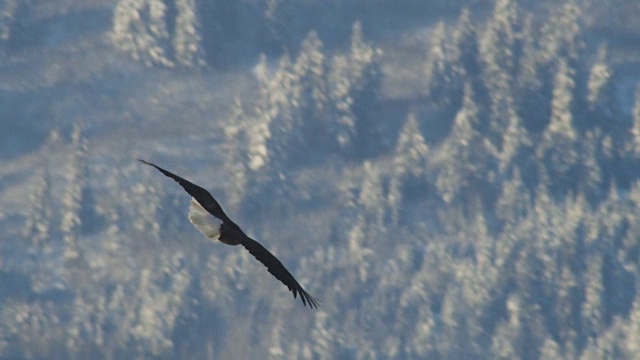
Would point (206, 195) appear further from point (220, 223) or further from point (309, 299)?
point (309, 299)

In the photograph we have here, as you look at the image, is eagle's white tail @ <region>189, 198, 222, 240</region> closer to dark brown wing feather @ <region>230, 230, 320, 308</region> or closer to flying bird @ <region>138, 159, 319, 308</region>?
flying bird @ <region>138, 159, 319, 308</region>

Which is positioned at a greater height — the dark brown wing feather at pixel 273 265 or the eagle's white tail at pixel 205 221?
the dark brown wing feather at pixel 273 265

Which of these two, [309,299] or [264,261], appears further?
[264,261]

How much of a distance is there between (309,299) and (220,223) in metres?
2.44

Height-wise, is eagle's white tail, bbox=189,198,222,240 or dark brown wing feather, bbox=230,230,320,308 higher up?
dark brown wing feather, bbox=230,230,320,308

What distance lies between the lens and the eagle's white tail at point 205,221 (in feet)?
105

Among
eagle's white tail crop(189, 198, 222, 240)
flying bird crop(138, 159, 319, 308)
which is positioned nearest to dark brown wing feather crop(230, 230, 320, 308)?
flying bird crop(138, 159, 319, 308)

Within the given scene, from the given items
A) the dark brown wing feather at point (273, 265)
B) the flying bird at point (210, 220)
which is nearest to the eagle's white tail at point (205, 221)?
the flying bird at point (210, 220)

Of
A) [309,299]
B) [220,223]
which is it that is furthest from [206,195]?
[309,299]

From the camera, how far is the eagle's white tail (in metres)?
32.1

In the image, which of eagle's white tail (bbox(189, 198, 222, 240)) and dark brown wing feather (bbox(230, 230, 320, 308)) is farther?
dark brown wing feather (bbox(230, 230, 320, 308))

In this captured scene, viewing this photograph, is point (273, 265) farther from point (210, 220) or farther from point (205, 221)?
point (205, 221)

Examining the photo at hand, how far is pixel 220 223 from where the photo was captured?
3253 centimetres

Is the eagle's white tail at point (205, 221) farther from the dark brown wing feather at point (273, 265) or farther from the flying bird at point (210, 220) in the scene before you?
the dark brown wing feather at point (273, 265)
